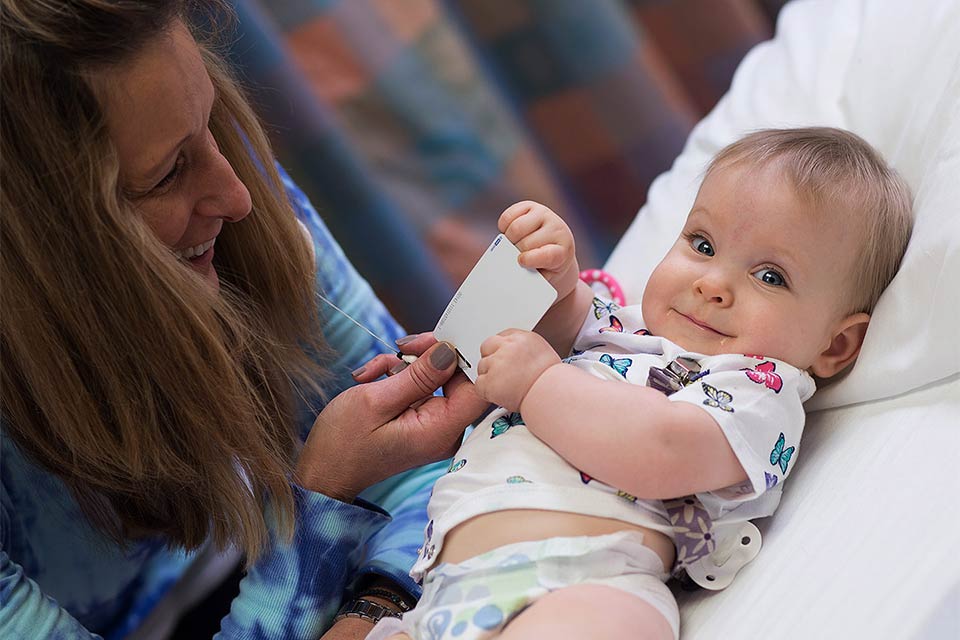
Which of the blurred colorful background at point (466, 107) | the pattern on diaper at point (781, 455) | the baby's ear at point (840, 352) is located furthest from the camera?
the blurred colorful background at point (466, 107)

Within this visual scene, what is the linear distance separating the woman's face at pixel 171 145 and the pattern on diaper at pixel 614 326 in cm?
37

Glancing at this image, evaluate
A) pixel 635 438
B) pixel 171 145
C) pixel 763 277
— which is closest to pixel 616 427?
pixel 635 438

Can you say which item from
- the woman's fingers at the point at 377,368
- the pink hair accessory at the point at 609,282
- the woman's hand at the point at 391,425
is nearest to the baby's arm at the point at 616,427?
the woman's hand at the point at 391,425

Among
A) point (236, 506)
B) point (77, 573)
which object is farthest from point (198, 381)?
point (77, 573)

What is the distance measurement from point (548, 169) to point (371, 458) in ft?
3.25

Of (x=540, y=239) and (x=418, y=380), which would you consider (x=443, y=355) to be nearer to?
(x=418, y=380)

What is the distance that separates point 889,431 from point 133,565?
80cm

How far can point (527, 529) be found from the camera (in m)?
0.78

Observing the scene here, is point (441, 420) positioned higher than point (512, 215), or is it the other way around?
point (512, 215)

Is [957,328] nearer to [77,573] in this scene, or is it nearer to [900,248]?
[900,248]

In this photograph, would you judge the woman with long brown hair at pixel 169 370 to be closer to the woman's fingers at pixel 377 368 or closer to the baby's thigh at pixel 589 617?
the woman's fingers at pixel 377 368

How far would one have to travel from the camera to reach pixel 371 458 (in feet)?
3.13

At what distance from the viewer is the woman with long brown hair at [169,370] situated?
73 centimetres

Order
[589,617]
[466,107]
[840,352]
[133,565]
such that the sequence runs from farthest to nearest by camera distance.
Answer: [466,107], [133,565], [840,352], [589,617]
